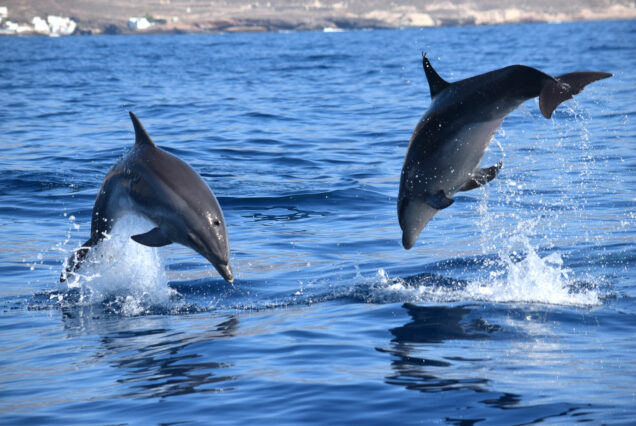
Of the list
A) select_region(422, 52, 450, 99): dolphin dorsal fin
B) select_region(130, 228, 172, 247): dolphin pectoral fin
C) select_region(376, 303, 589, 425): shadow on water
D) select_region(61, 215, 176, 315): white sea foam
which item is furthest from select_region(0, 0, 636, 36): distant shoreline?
select_region(376, 303, 589, 425): shadow on water

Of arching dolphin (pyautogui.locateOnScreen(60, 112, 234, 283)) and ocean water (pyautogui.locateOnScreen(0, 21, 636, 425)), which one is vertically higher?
arching dolphin (pyautogui.locateOnScreen(60, 112, 234, 283))

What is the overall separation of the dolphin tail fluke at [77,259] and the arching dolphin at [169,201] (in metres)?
0.69

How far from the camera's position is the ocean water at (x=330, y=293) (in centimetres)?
536

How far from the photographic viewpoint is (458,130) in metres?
6.53

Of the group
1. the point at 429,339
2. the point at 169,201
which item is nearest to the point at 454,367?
the point at 429,339

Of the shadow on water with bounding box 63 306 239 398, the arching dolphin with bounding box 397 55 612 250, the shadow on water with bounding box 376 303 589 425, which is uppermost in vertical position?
the arching dolphin with bounding box 397 55 612 250

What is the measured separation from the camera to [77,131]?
1931cm

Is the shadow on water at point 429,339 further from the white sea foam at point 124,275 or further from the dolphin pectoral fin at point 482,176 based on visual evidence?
the white sea foam at point 124,275

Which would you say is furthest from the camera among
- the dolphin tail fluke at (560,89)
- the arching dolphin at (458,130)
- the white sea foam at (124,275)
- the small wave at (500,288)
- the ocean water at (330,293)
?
the white sea foam at (124,275)

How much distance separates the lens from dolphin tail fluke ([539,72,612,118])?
19.7ft

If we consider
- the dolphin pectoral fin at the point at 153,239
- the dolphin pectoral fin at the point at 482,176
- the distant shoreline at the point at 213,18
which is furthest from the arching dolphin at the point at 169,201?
the distant shoreline at the point at 213,18

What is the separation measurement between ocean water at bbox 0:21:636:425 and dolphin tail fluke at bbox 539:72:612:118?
3.49ft

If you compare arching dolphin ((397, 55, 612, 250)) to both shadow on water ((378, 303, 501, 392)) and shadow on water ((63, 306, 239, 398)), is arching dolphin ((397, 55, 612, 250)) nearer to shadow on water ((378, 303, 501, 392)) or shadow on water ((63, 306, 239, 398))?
shadow on water ((378, 303, 501, 392))

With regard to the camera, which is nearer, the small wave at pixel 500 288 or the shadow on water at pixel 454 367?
the shadow on water at pixel 454 367
